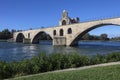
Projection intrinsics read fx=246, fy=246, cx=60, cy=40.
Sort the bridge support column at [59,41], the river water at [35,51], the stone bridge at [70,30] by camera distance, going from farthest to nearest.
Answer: the bridge support column at [59,41], the stone bridge at [70,30], the river water at [35,51]

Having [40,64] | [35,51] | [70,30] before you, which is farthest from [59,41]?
[40,64]

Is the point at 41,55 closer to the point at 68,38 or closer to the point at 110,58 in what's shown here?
the point at 110,58

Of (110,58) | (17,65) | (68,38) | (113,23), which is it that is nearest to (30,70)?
(17,65)

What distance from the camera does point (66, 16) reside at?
131125mm

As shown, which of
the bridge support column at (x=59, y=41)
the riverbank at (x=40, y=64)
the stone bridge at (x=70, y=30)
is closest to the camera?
the riverbank at (x=40, y=64)

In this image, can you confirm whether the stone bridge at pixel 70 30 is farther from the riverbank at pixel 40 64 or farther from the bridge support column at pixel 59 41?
the riverbank at pixel 40 64

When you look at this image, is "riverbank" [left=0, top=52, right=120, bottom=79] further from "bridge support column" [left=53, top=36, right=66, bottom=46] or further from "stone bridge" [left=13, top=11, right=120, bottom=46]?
"bridge support column" [left=53, top=36, right=66, bottom=46]

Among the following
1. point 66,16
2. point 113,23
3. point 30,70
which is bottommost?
point 30,70

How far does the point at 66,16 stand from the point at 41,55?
113 metres

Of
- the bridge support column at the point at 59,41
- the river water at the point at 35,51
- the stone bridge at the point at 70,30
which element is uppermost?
the stone bridge at the point at 70,30

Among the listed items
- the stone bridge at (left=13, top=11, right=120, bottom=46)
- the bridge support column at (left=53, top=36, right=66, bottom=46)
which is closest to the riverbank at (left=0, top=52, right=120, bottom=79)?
the stone bridge at (left=13, top=11, right=120, bottom=46)

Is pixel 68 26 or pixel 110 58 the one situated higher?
pixel 68 26

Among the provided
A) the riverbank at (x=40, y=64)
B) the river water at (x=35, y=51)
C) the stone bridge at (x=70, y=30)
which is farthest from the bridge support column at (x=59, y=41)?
the riverbank at (x=40, y=64)

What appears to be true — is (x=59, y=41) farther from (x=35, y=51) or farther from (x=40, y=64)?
(x=40, y=64)
